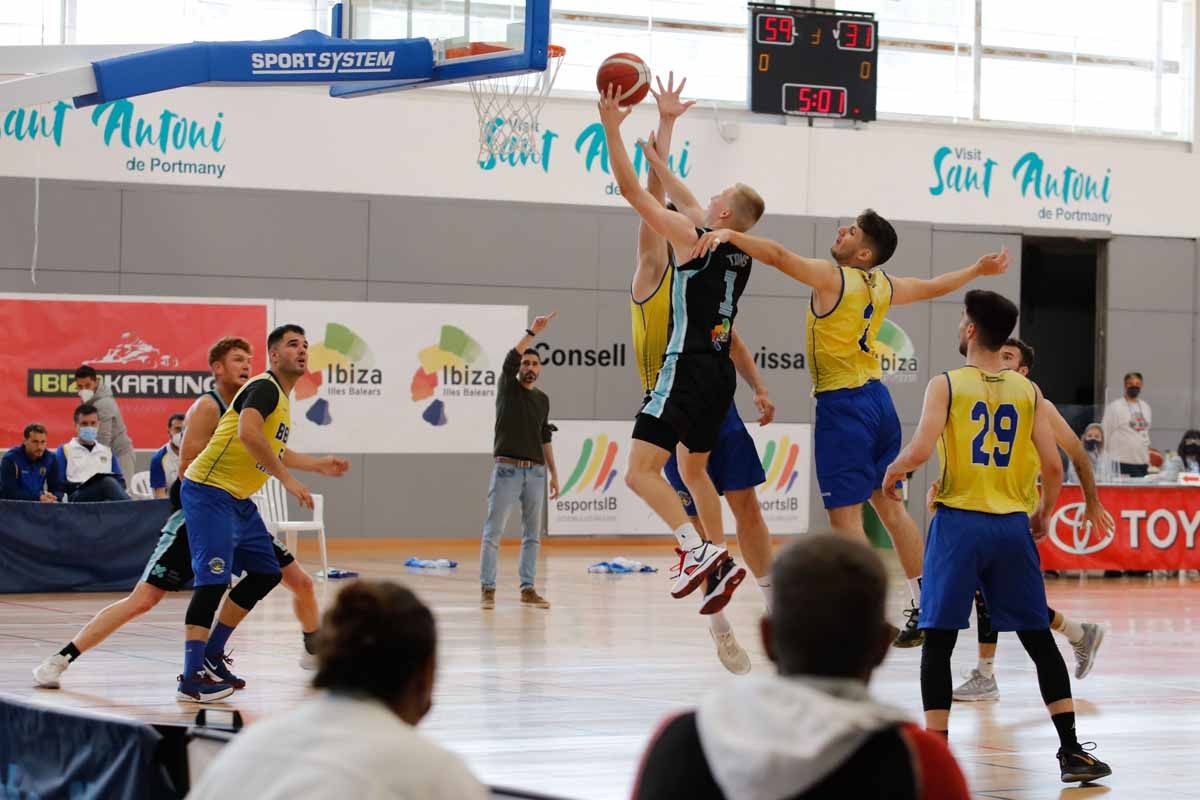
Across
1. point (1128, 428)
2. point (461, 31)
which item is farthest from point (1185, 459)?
point (461, 31)

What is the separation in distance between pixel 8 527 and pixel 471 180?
8797 millimetres

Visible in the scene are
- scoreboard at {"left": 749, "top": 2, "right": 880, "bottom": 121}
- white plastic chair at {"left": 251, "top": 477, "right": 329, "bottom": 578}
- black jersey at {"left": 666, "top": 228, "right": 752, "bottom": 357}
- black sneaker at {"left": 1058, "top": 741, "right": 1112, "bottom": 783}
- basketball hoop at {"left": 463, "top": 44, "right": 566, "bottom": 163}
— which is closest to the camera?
black sneaker at {"left": 1058, "top": 741, "right": 1112, "bottom": 783}

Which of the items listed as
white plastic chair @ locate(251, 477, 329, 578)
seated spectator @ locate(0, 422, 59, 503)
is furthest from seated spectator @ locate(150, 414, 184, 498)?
seated spectator @ locate(0, 422, 59, 503)

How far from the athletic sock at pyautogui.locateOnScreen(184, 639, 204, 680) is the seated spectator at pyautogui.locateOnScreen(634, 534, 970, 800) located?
228 inches

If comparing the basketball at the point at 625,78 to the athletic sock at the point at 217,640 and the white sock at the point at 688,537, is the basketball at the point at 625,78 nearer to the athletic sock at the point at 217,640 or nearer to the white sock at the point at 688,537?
the white sock at the point at 688,537

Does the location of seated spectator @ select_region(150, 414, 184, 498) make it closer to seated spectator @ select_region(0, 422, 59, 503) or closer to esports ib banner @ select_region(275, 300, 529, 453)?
seated spectator @ select_region(0, 422, 59, 503)

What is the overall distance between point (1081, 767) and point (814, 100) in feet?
50.4

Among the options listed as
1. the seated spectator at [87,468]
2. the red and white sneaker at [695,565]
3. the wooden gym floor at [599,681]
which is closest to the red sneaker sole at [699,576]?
the red and white sneaker at [695,565]

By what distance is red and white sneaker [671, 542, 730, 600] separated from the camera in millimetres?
7586

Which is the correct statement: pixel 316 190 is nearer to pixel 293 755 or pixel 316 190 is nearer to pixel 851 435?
pixel 851 435

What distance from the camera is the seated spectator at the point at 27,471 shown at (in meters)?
14.5

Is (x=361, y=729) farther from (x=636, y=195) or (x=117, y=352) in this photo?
(x=117, y=352)

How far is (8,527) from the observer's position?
13.7 meters

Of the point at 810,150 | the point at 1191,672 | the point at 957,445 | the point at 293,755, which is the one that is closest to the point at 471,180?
the point at 810,150
